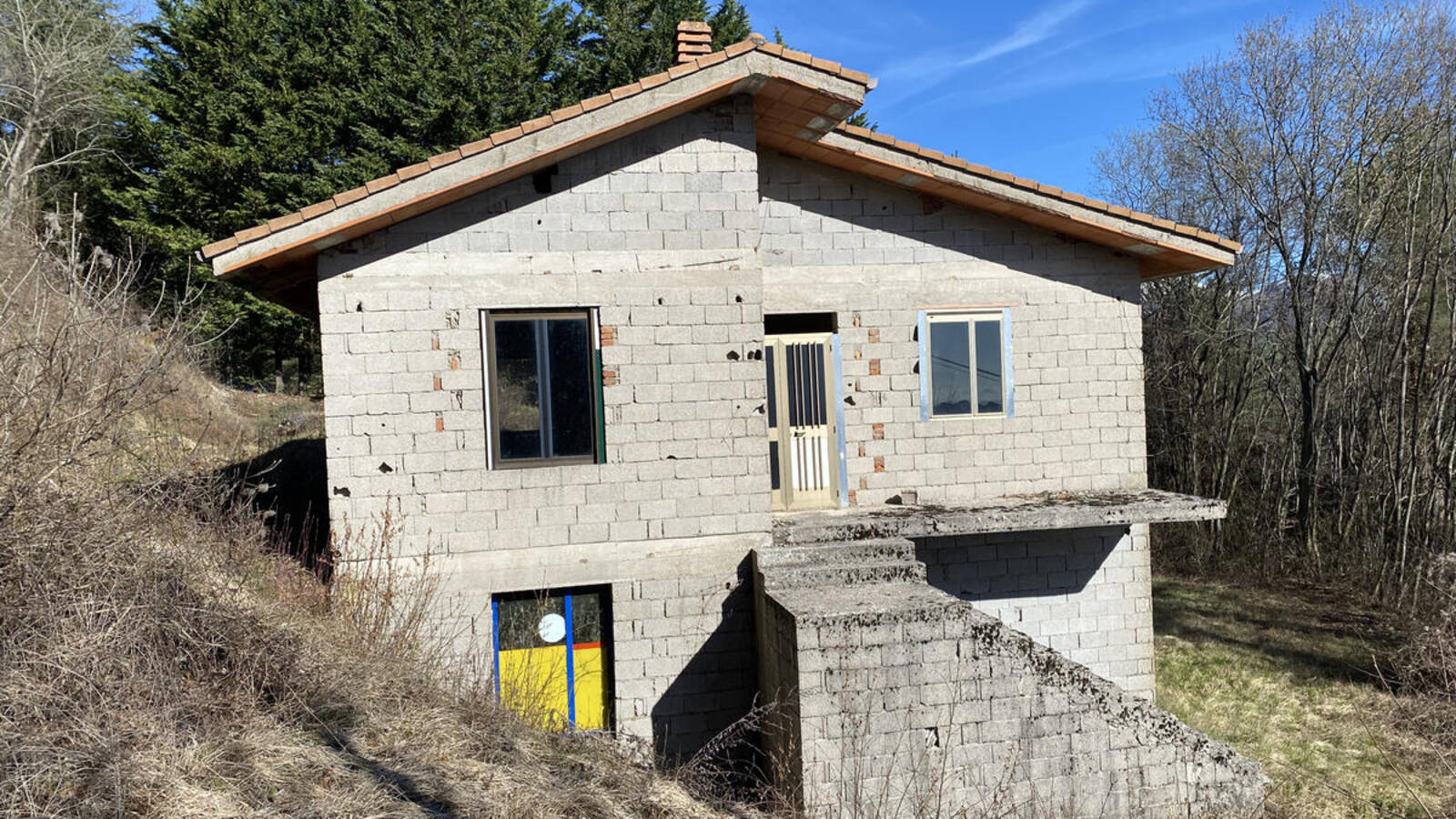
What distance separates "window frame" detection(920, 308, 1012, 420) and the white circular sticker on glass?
4.62m

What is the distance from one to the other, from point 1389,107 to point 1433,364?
14.9 ft

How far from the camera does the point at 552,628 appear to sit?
8188mm

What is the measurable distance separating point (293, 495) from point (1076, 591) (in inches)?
411

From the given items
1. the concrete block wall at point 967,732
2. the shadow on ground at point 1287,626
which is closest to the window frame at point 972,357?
the concrete block wall at point 967,732

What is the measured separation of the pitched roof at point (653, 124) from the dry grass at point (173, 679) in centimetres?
136

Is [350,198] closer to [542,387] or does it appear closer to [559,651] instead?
[542,387]

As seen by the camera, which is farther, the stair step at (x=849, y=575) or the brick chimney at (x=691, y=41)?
the brick chimney at (x=691, y=41)

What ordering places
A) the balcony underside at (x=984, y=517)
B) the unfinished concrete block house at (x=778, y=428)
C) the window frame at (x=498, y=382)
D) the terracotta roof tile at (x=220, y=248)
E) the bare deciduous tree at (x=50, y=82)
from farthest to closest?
the bare deciduous tree at (x=50, y=82) → the balcony underside at (x=984, y=517) → the window frame at (x=498, y=382) → the terracotta roof tile at (x=220, y=248) → the unfinished concrete block house at (x=778, y=428)

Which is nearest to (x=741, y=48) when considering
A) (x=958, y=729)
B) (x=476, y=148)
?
(x=476, y=148)

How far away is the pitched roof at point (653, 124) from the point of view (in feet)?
23.8

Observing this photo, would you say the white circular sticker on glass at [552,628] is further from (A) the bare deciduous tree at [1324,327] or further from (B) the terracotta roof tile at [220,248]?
(A) the bare deciduous tree at [1324,327]

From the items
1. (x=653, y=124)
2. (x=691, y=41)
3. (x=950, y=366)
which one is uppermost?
(x=691, y=41)

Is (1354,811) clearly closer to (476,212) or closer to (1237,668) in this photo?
(1237,668)

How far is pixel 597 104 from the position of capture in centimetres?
747
